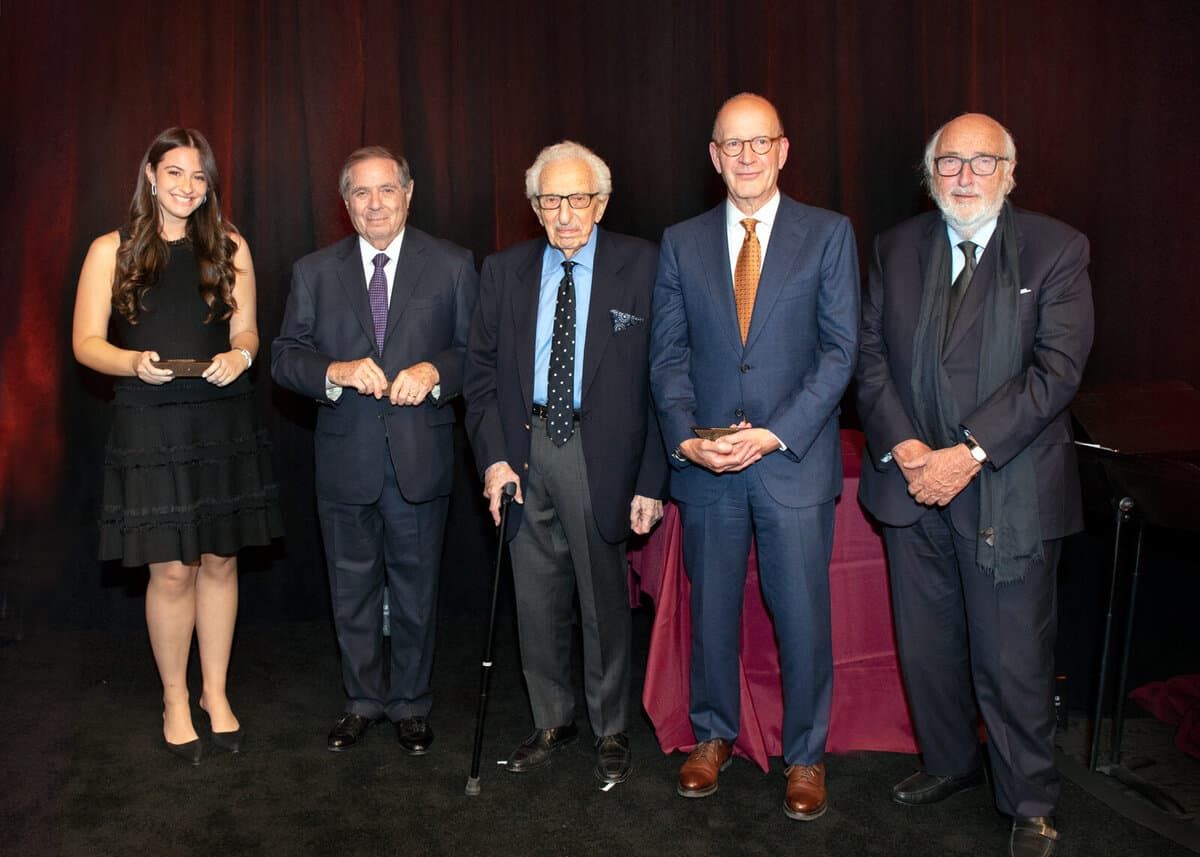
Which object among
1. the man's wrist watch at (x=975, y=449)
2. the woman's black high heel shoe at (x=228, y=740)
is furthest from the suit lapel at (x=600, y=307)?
the woman's black high heel shoe at (x=228, y=740)

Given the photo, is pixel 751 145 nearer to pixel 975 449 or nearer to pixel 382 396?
pixel 975 449

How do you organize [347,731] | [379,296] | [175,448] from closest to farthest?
[175,448] → [379,296] → [347,731]

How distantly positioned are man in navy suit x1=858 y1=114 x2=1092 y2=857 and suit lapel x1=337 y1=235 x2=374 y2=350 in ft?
4.73

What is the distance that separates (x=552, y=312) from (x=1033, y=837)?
184 cm

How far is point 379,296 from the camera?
11.2 feet

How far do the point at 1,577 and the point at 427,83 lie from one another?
2.70m

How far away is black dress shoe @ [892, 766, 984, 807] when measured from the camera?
3.11 metres

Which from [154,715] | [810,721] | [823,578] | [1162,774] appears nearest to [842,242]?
[823,578]

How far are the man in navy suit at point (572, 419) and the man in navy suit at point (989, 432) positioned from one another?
66cm

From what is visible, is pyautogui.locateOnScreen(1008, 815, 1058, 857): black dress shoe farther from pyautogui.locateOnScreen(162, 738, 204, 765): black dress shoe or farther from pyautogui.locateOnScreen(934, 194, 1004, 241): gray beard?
pyautogui.locateOnScreen(162, 738, 204, 765): black dress shoe

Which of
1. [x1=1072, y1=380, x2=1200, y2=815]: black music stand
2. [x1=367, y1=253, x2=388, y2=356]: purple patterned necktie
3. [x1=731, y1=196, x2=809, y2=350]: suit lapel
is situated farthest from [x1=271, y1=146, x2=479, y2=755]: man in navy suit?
[x1=1072, y1=380, x2=1200, y2=815]: black music stand

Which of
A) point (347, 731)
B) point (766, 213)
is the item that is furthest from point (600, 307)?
point (347, 731)

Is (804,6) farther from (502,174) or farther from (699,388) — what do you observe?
(699,388)

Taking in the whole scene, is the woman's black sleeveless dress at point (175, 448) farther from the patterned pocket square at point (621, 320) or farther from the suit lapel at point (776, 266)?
the suit lapel at point (776, 266)
